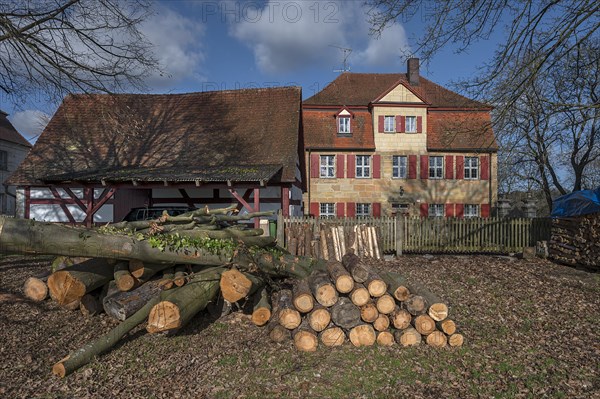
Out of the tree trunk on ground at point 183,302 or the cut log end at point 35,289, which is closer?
the tree trunk on ground at point 183,302

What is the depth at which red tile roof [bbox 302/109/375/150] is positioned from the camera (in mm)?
25844

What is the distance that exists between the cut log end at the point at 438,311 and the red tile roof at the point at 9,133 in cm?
3441

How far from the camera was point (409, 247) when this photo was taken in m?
14.2

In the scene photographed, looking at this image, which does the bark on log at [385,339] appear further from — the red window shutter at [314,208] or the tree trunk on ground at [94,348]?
the red window shutter at [314,208]

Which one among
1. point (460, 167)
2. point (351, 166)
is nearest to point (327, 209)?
point (351, 166)

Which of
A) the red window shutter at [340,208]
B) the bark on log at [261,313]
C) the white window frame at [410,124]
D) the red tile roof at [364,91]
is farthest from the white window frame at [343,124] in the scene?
the bark on log at [261,313]

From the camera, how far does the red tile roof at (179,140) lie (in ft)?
52.8

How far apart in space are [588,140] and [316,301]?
22405 mm

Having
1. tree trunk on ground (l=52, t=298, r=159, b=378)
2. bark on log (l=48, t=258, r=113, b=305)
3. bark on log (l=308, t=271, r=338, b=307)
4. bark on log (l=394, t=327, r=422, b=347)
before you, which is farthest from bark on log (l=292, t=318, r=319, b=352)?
bark on log (l=48, t=258, r=113, b=305)

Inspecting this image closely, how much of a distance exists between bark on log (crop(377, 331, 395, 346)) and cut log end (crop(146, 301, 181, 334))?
8.29 ft

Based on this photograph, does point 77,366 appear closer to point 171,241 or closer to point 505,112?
point 171,241

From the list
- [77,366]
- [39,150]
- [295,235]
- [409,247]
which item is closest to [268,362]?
[77,366]

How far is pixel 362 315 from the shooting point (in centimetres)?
550

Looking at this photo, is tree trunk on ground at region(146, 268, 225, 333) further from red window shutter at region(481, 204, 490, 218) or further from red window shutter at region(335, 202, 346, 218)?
red window shutter at region(481, 204, 490, 218)
